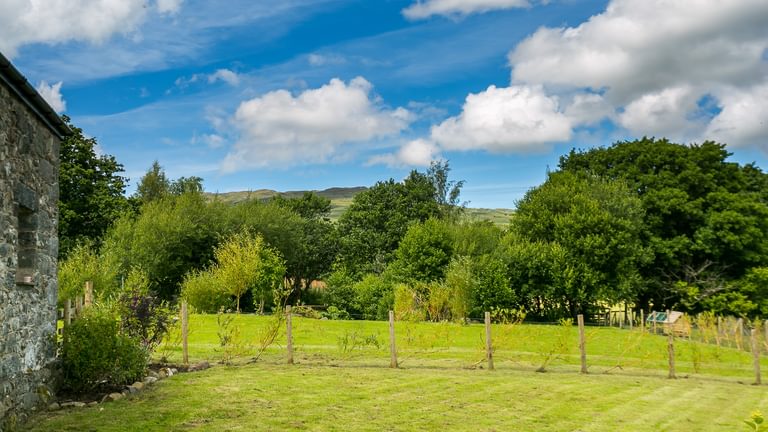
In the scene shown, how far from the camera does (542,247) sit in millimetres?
36062

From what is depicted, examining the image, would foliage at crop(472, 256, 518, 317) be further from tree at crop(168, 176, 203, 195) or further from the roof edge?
tree at crop(168, 176, 203, 195)

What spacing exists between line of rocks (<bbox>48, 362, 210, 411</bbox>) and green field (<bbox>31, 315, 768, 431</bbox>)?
28 cm

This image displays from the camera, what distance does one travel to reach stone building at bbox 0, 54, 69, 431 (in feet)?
28.0

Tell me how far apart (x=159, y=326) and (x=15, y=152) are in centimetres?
650

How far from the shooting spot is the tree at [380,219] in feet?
167

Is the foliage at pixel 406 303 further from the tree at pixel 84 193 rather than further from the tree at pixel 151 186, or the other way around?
the tree at pixel 151 186

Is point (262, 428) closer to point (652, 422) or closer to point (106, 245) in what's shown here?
point (652, 422)

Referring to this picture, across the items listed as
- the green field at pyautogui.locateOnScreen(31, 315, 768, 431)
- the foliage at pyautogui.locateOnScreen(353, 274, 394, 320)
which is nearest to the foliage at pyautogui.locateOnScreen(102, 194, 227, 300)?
the foliage at pyautogui.locateOnScreen(353, 274, 394, 320)

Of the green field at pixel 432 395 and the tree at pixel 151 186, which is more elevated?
the tree at pixel 151 186

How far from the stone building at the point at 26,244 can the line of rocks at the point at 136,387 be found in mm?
353

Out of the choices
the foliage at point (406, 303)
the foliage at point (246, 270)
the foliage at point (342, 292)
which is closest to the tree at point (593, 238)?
the foliage at point (406, 303)

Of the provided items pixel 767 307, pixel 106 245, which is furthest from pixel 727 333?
pixel 106 245

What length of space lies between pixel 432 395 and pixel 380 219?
4065 centimetres

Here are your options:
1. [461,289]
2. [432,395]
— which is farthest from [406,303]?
[432,395]
